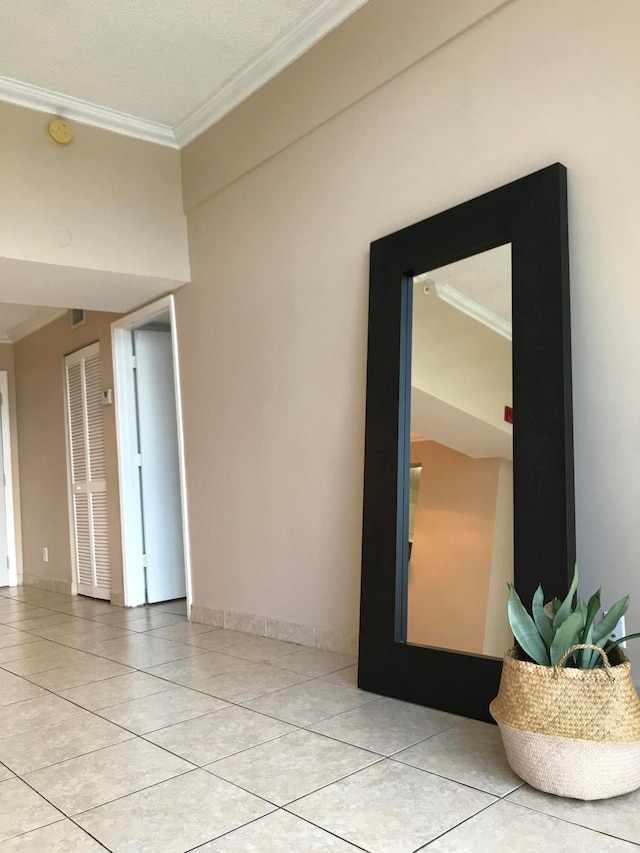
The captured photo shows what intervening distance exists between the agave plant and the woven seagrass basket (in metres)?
0.05

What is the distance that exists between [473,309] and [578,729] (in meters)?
1.49

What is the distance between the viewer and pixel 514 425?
2.41 m

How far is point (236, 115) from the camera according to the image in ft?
12.8

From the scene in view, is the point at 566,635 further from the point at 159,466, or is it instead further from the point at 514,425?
the point at 159,466

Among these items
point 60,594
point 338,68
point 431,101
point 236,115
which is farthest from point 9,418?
point 431,101

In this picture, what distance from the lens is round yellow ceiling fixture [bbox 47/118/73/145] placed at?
3.83 metres

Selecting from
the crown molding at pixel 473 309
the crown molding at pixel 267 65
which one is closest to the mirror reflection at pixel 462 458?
the crown molding at pixel 473 309

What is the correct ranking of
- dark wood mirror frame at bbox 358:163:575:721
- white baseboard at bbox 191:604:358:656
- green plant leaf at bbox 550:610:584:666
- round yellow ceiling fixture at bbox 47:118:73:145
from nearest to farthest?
1. green plant leaf at bbox 550:610:584:666
2. dark wood mirror frame at bbox 358:163:575:721
3. white baseboard at bbox 191:604:358:656
4. round yellow ceiling fixture at bbox 47:118:73:145

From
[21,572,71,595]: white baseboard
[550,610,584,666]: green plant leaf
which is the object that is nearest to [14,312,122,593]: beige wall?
[21,572,71,595]: white baseboard

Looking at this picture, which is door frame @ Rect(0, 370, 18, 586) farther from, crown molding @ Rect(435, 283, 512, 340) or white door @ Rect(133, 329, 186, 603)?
crown molding @ Rect(435, 283, 512, 340)

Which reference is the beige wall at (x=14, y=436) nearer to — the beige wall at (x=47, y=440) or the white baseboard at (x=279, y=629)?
the beige wall at (x=47, y=440)

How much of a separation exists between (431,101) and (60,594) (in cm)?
505

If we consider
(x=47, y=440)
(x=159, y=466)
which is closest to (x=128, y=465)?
(x=159, y=466)

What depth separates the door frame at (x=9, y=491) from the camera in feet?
22.9
